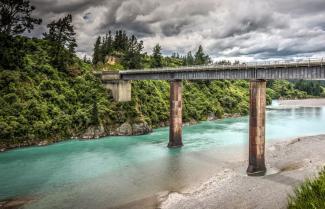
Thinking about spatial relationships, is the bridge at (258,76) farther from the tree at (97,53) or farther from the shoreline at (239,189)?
the tree at (97,53)

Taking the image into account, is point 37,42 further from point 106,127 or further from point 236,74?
point 236,74

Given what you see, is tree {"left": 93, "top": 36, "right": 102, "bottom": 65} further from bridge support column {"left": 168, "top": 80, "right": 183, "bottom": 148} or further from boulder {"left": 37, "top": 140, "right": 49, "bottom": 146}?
bridge support column {"left": 168, "top": 80, "right": 183, "bottom": 148}

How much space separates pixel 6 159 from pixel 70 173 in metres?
12.9

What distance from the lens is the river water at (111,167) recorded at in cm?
3088

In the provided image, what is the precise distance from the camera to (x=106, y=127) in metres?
66.3

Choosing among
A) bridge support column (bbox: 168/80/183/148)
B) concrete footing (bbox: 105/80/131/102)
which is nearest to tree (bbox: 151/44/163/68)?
concrete footing (bbox: 105/80/131/102)

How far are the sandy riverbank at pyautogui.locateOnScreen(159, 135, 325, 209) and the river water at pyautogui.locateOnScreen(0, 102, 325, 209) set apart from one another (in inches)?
96.5

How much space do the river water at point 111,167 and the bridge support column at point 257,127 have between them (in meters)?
4.88

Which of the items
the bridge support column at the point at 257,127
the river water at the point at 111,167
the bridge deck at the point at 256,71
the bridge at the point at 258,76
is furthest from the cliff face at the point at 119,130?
the bridge support column at the point at 257,127

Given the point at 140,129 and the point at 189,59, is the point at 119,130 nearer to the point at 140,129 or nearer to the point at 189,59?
the point at 140,129

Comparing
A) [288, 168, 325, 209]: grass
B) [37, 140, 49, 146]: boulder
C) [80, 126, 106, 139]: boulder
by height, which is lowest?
[37, 140, 49, 146]: boulder

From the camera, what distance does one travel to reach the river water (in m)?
30.9

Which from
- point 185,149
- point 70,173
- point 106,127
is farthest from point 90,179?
point 106,127

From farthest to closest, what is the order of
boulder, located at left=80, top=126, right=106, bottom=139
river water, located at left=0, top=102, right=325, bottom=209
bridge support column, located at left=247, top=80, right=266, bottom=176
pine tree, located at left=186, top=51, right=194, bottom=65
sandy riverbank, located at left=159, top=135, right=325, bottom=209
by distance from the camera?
pine tree, located at left=186, top=51, right=194, bottom=65 → boulder, located at left=80, top=126, right=106, bottom=139 → bridge support column, located at left=247, top=80, right=266, bottom=176 → river water, located at left=0, top=102, right=325, bottom=209 → sandy riverbank, located at left=159, top=135, right=325, bottom=209
